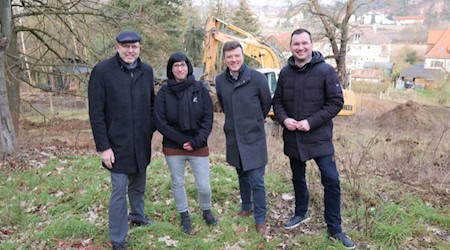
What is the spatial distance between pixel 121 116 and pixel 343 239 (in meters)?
2.51

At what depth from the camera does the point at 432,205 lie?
498cm

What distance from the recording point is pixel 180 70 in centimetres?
390

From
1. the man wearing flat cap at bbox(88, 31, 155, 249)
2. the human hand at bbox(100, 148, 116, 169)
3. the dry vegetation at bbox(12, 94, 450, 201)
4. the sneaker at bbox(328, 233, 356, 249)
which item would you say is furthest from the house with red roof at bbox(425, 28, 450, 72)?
the human hand at bbox(100, 148, 116, 169)

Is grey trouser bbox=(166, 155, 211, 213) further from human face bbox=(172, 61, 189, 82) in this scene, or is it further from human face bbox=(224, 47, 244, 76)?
human face bbox=(224, 47, 244, 76)

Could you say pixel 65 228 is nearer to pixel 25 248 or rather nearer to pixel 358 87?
pixel 25 248

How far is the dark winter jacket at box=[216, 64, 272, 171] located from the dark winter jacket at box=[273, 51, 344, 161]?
8.3 inches

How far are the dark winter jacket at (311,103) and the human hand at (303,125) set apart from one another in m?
0.03

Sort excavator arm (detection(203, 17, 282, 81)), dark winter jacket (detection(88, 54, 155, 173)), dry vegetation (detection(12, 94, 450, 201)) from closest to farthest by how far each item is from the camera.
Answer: dark winter jacket (detection(88, 54, 155, 173)), dry vegetation (detection(12, 94, 450, 201)), excavator arm (detection(203, 17, 282, 81))

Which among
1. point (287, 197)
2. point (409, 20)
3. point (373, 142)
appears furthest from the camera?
point (409, 20)

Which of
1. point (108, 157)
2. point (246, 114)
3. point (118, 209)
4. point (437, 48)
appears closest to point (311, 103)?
point (246, 114)

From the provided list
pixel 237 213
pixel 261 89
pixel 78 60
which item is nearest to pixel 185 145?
pixel 261 89

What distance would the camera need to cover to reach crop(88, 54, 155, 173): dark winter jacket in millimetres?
3609

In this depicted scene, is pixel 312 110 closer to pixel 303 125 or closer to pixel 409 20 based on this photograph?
pixel 303 125

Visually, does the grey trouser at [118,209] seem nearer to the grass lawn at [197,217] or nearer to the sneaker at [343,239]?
the grass lawn at [197,217]
